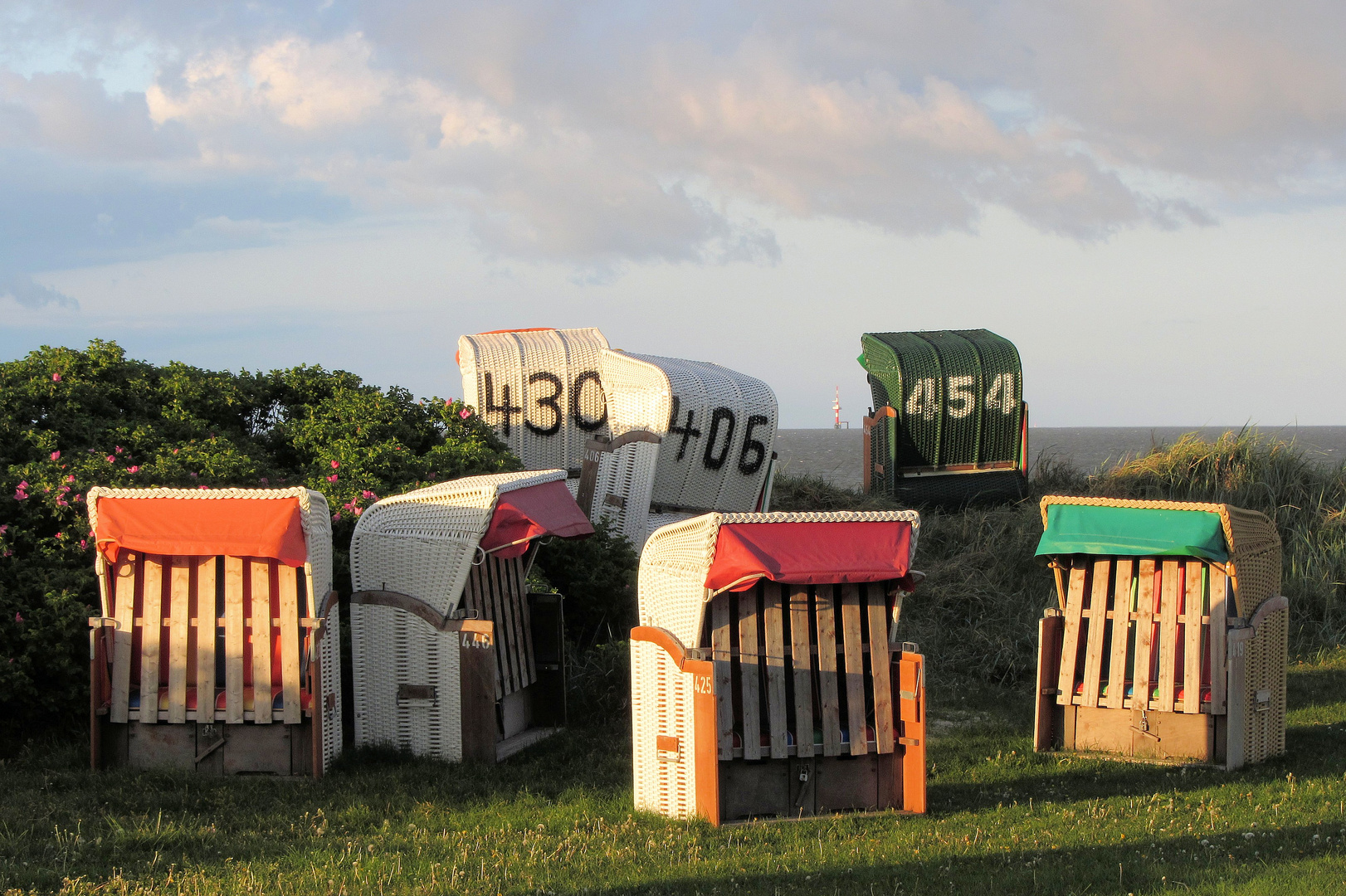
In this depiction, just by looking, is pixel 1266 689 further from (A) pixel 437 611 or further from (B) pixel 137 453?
(B) pixel 137 453

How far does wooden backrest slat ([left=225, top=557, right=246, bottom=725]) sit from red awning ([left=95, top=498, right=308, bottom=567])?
19cm

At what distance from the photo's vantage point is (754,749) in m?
6.57

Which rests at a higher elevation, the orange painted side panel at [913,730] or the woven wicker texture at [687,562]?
the woven wicker texture at [687,562]

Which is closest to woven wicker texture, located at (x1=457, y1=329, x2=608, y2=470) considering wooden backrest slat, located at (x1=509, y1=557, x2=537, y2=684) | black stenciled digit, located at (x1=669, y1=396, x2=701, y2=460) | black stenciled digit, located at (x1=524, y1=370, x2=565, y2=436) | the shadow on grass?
black stenciled digit, located at (x1=524, y1=370, x2=565, y2=436)

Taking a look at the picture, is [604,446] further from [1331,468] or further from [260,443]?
[1331,468]

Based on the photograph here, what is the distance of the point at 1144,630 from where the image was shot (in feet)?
26.6

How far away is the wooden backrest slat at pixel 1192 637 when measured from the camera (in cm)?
787

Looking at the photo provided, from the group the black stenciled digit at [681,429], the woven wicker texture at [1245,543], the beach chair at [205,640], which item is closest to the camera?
the beach chair at [205,640]

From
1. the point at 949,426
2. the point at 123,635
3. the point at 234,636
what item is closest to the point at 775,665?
the point at 234,636

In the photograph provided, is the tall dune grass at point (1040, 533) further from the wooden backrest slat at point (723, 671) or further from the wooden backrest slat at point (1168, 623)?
the wooden backrest slat at point (723, 671)

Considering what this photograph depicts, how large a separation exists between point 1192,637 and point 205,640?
21.1 feet

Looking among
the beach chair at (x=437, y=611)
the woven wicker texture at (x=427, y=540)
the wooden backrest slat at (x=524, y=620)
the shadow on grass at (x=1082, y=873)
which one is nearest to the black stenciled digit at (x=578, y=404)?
the wooden backrest slat at (x=524, y=620)

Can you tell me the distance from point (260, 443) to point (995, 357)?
11.7 m

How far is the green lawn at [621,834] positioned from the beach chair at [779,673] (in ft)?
0.82
